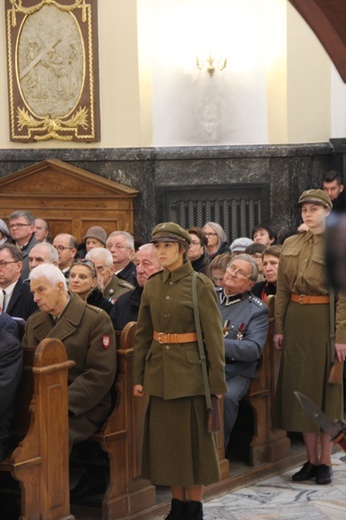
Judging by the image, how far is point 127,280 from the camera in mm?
7867

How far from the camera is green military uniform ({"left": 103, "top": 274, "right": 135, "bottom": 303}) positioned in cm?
728

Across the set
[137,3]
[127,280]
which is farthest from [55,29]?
[127,280]

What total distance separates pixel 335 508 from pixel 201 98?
20.9 feet

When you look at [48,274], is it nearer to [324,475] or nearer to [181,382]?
[181,382]

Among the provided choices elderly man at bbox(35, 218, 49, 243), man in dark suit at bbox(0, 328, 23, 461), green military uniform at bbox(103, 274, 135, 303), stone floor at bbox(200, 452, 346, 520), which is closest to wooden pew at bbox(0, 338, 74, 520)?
man in dark suit at bbox(0, 328, 23, 461)

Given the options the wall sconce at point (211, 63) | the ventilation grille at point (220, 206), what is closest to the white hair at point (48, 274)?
the ventilation grille at point (220, 206)

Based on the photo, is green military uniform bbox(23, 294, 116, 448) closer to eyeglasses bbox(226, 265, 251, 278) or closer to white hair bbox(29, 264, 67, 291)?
white hair bbox(29, 264, 67, 291)

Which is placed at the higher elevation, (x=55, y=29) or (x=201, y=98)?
(x=55, y=29)

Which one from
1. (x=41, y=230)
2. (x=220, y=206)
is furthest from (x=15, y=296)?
(x=220, y=206)

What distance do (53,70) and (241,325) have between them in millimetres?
5942

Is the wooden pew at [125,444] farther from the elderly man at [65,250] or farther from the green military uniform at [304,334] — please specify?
the elderly man at [65,250]

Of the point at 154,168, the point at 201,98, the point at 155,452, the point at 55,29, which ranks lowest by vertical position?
the point at 155,452

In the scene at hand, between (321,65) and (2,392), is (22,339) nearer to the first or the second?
(2,392)

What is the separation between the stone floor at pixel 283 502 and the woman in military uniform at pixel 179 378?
1.83 feet
